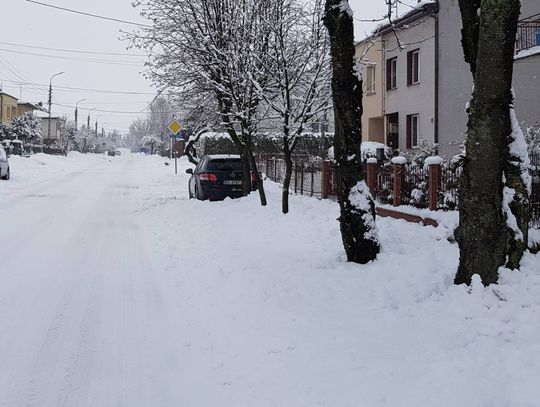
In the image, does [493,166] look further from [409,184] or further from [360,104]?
[409,184]

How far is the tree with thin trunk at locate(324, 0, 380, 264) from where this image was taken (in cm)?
699

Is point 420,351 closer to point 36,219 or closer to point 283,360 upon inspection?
point 283,360

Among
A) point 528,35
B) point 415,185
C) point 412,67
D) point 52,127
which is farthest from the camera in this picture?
point 52,127

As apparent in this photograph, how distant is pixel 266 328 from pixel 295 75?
8.35 m

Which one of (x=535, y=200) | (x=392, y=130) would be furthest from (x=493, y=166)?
(x=392, y=130)

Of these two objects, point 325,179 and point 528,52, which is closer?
point 528,52

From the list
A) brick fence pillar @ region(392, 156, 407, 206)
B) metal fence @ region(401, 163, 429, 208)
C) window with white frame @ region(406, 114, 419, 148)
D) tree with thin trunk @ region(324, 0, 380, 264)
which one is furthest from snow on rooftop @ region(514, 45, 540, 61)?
window with white frame @ region(406, 114, 419, 148)

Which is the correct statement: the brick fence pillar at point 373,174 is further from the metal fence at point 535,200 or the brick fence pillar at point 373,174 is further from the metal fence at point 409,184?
the metal fence at point 535,200

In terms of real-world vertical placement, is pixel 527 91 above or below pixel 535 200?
above

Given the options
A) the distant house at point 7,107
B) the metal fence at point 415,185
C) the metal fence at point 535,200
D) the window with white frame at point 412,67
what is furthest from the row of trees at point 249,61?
the distant house at point 7,107

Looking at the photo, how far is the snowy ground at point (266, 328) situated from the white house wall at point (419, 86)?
487 inches

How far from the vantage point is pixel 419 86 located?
21.2m

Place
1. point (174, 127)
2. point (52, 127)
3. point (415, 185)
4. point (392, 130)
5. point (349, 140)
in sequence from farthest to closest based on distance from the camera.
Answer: point (52, 127) < point (392, 130) < point (174, 127) < point (415, 185) < point (349, 140)

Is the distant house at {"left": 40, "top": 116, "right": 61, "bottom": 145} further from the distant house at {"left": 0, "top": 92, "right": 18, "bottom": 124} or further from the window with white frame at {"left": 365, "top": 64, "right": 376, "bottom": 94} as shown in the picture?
the window with white frame at {"left": 365, "top": 64, "right": 376, "bottom": 94}
